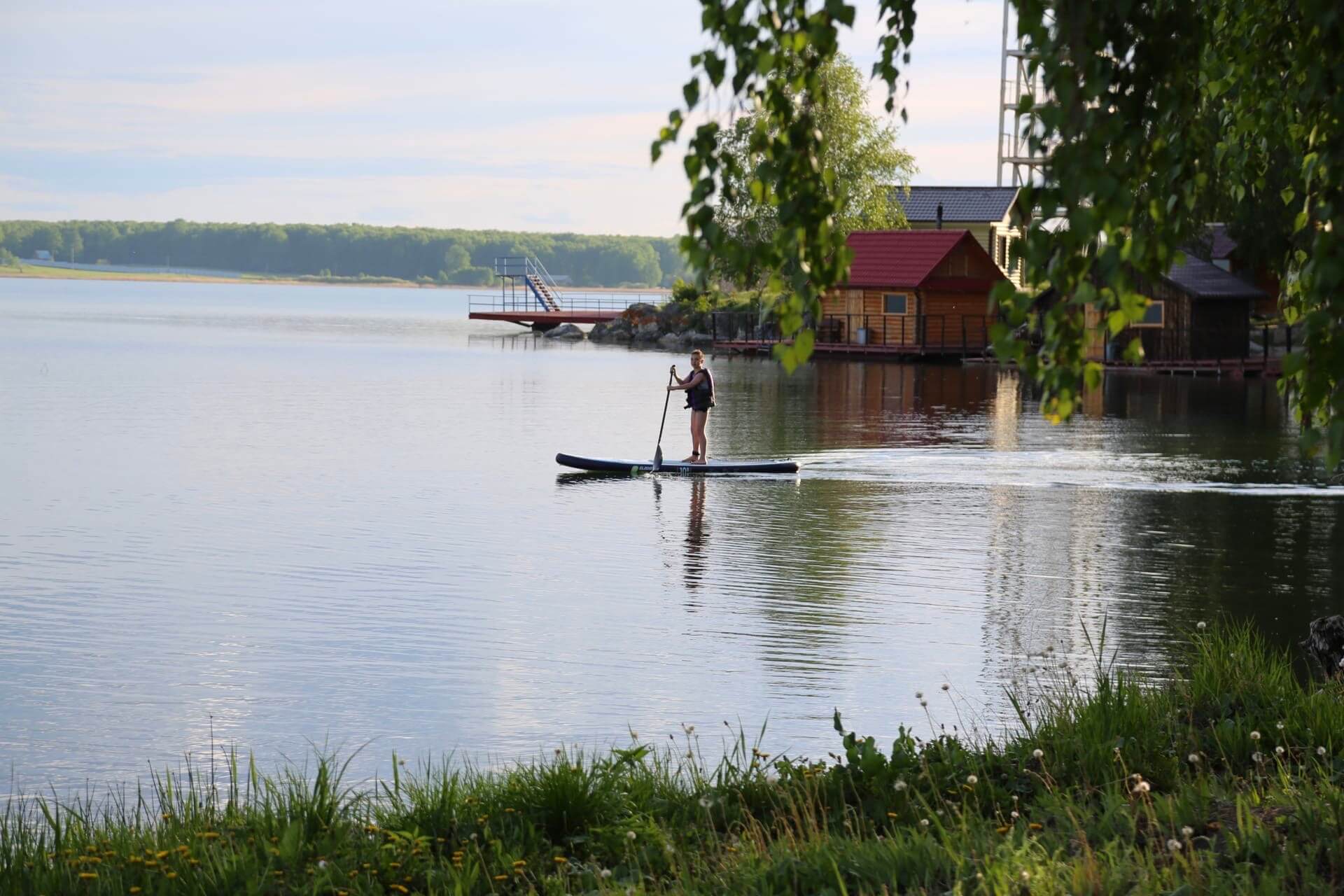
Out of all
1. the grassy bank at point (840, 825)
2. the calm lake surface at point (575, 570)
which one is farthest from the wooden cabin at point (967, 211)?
the grassy bank at point (840, 825)

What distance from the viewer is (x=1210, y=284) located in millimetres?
56219

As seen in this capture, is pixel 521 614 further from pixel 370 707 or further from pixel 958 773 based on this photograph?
pixel 958 773

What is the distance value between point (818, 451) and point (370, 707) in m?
18.0

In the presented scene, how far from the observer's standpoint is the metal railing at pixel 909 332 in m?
64.4

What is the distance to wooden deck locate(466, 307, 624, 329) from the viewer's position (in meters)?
93.9

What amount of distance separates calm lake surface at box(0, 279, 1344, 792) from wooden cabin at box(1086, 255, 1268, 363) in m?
19.4

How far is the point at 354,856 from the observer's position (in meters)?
6.29

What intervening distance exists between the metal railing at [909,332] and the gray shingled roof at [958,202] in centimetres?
1816

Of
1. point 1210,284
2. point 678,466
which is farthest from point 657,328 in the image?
point 678,466

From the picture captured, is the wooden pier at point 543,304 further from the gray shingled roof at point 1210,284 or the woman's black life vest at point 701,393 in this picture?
the woman's black life vest at point 701,393

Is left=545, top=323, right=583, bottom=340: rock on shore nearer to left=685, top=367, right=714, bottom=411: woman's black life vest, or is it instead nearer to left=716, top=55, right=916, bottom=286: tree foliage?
left=716, top=55, right=916, bottom=286: tree foliage

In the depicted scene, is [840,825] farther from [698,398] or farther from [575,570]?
[698,398]

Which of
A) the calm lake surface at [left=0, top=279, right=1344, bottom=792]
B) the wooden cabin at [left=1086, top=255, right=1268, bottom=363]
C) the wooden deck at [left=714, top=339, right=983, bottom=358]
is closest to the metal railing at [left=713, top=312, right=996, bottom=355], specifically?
the wooden deck at [left=714, top=339, right=983, bottom=358]

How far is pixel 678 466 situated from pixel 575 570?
809 cm
